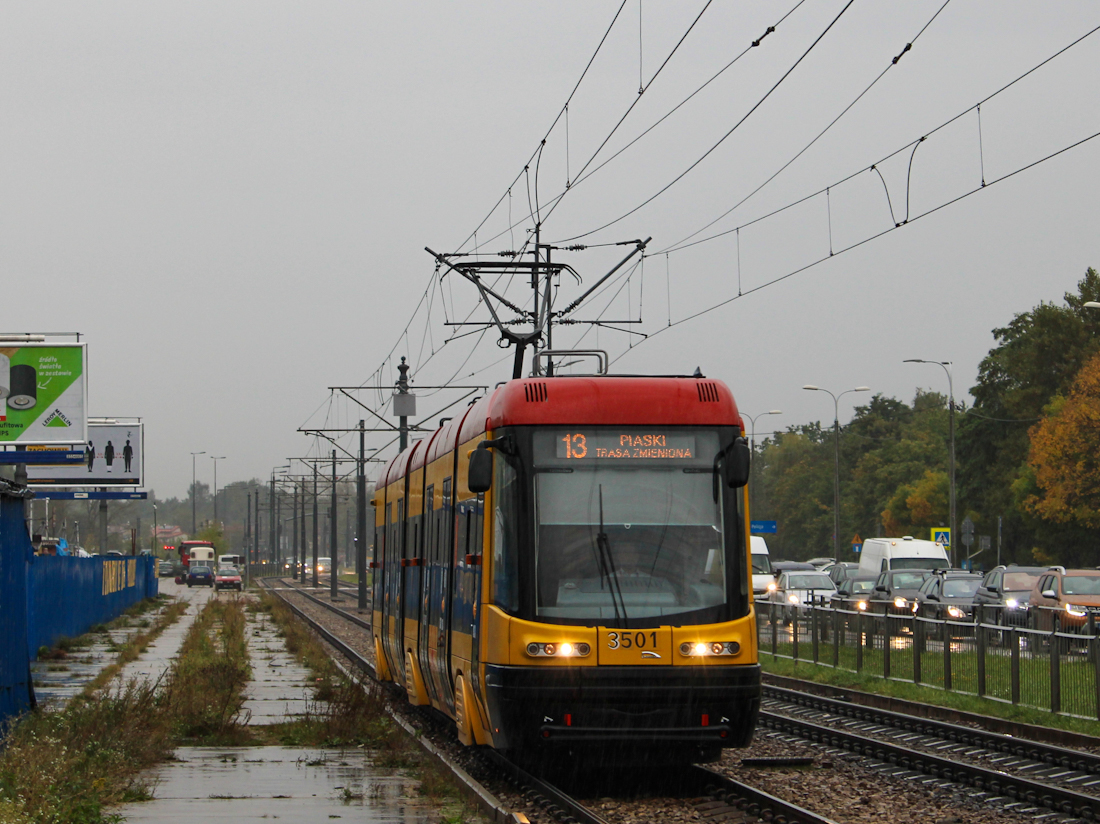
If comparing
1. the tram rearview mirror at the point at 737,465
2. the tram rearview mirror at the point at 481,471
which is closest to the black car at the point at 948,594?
the tram rearview mirror at the point at 737,465

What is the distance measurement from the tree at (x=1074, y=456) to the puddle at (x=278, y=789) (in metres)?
52.3

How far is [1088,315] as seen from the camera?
248ft

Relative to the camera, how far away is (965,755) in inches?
567

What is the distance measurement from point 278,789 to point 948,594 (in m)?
23.4

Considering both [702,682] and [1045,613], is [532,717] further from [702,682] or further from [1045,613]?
[1045,613]

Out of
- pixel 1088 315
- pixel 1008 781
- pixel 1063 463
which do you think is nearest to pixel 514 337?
pixel 1008 781

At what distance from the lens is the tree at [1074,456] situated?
61.4 metres

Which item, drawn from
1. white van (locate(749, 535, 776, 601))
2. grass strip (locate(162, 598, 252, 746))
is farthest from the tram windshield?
white van (locate(749, 535, 776, 601))

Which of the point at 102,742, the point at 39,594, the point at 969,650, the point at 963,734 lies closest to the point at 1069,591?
the point at 969,650

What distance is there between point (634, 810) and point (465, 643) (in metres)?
2.14

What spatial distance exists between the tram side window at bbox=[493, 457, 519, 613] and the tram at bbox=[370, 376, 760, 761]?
0.05 feet

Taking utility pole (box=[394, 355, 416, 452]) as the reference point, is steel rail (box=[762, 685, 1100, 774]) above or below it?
below

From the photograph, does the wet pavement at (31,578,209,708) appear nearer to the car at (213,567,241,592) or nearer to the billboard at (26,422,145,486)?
the billboard at (26,422,145,486)

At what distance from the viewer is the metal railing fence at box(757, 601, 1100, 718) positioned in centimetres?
1639
